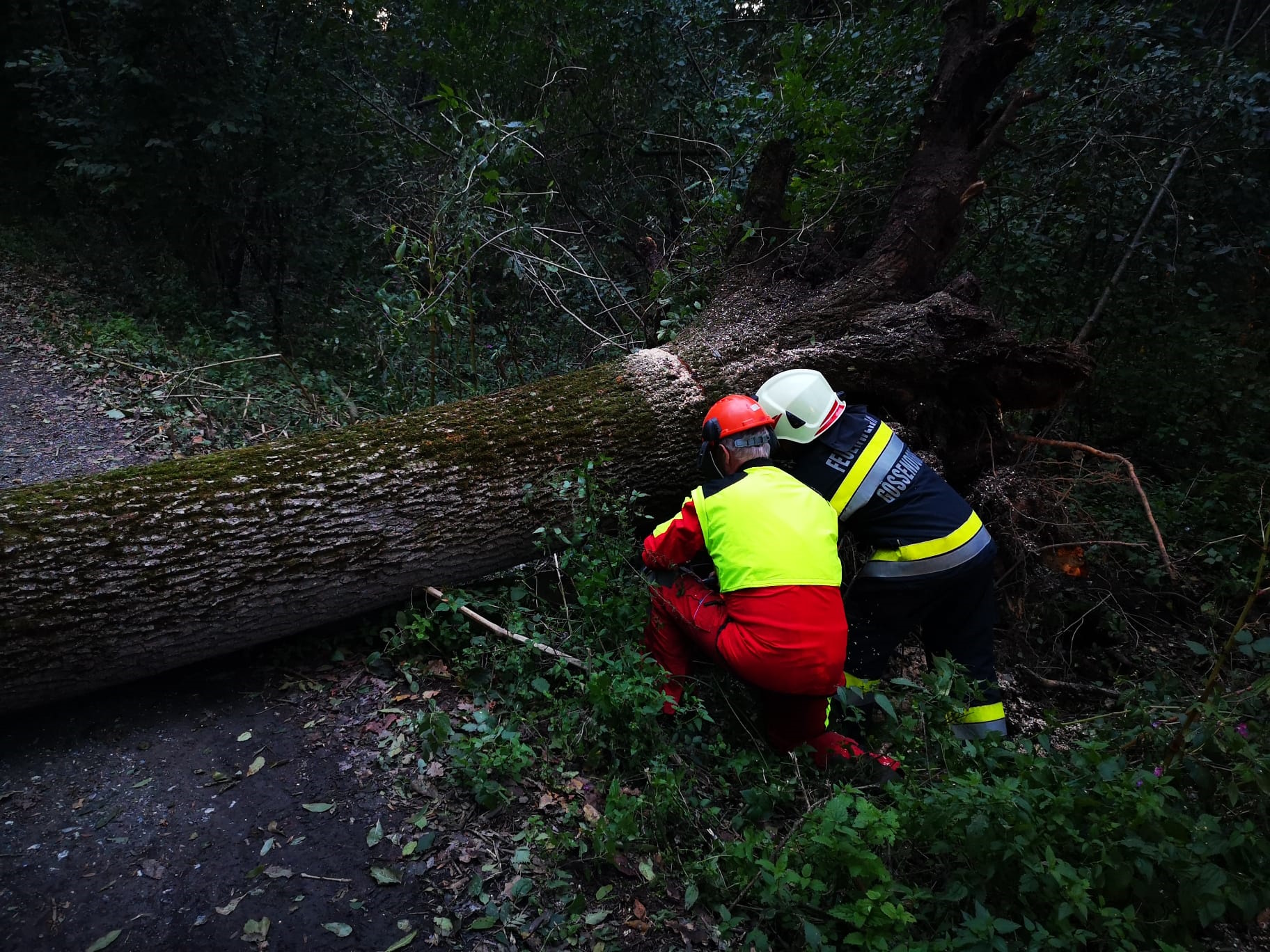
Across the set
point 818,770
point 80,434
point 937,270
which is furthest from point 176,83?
point 818,770

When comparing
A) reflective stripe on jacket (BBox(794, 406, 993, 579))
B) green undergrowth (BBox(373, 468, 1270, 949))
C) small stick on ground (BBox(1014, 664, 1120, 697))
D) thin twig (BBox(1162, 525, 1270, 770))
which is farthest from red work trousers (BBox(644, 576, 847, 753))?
small stick on ground (BBox(1014, 664, 1120, 697))

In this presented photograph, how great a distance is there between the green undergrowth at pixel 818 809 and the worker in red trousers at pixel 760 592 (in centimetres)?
13

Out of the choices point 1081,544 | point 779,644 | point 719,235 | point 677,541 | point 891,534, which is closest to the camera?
point 779,644

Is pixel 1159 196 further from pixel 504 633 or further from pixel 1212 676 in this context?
pixel 504 633

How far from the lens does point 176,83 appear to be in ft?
21.2

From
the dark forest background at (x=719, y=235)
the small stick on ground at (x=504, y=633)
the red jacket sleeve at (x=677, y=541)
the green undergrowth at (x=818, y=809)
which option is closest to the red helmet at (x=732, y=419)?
the red jacket sleeve at (x=677, y=541)

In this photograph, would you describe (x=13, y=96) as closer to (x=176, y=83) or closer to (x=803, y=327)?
(x=176, y=83)

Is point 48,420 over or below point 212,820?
over

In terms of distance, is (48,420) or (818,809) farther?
(48,420)

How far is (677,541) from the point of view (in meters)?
2.73

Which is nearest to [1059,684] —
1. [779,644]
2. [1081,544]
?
[1081,544]

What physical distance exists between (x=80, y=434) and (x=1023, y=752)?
565cm

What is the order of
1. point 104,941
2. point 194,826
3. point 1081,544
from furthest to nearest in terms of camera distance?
1. point 1081,544
2. point 194,826
3. point 104,941

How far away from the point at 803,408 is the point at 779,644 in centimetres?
113
